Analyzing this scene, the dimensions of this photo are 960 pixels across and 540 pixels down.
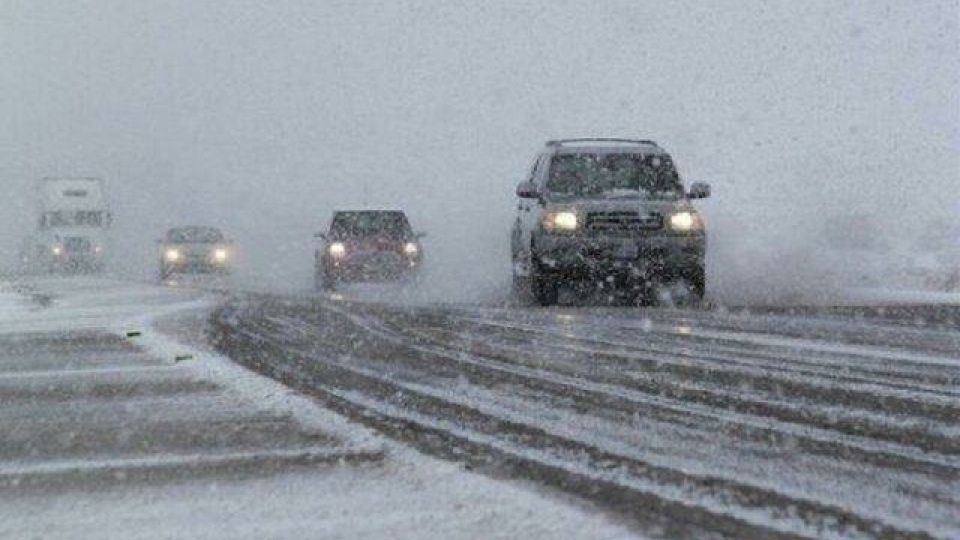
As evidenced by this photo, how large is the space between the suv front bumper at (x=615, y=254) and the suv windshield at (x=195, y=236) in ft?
77.5

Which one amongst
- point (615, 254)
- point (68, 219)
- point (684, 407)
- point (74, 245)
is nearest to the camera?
point (684, 407)

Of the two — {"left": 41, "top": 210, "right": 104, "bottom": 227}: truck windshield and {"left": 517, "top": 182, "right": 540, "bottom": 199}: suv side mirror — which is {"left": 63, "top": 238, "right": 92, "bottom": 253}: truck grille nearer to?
{"left": 41, "top": 210, "right": 104, "bottom": 227}: truck windshield

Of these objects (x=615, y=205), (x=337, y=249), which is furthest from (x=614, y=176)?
(x=337, y=249)

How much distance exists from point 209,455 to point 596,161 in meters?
11.9

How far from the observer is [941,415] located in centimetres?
608

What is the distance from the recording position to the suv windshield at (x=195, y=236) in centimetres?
3781

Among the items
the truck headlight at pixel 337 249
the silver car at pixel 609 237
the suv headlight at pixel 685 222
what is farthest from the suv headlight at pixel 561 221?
the truck headlight at pixel 337 249

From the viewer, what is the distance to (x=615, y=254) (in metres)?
15.6

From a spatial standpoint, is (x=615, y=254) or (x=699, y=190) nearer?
(x=615, y=254)

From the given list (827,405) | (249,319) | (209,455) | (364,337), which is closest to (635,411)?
(827,405)

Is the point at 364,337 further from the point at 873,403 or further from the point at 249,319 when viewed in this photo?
the point at 873,403

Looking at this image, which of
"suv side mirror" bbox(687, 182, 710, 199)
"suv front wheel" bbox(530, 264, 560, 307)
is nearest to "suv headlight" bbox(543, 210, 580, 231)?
"suv front wheel" bbox(530, 264, 560, 307)

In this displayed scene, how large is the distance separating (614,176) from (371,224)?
31.1ft

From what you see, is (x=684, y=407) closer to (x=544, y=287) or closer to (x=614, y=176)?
(x=544, y=287)
